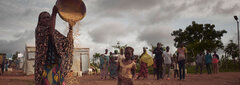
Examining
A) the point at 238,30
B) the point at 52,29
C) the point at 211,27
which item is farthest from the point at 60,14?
the point at 211,27

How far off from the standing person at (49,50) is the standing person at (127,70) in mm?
1633

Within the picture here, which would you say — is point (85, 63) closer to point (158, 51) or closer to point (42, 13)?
point (158, 51)

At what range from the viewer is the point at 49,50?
3.46 m

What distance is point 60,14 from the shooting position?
146 inches

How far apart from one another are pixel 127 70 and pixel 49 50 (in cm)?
197

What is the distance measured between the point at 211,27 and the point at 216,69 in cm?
2444

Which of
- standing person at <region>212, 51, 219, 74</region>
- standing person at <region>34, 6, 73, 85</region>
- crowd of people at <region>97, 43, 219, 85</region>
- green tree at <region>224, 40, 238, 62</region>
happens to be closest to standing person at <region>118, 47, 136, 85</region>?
crowd of people at <region>97, 43, 219, 85</region>

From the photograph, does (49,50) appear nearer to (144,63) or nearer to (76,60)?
(144,63)

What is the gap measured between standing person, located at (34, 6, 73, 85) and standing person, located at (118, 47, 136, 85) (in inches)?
64.3

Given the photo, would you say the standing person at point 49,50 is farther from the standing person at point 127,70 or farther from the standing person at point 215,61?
the standing person at point 215,61

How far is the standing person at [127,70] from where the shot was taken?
488cm

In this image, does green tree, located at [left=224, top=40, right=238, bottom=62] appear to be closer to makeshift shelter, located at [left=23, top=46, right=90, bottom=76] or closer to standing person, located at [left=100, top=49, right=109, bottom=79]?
makeshift shelter, located at [left=23, top=46, right=90, bottom=76]

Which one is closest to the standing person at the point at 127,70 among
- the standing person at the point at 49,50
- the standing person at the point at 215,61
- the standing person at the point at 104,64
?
the standing person at the point at 49,50

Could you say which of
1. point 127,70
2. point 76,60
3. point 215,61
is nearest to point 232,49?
point 215,61
